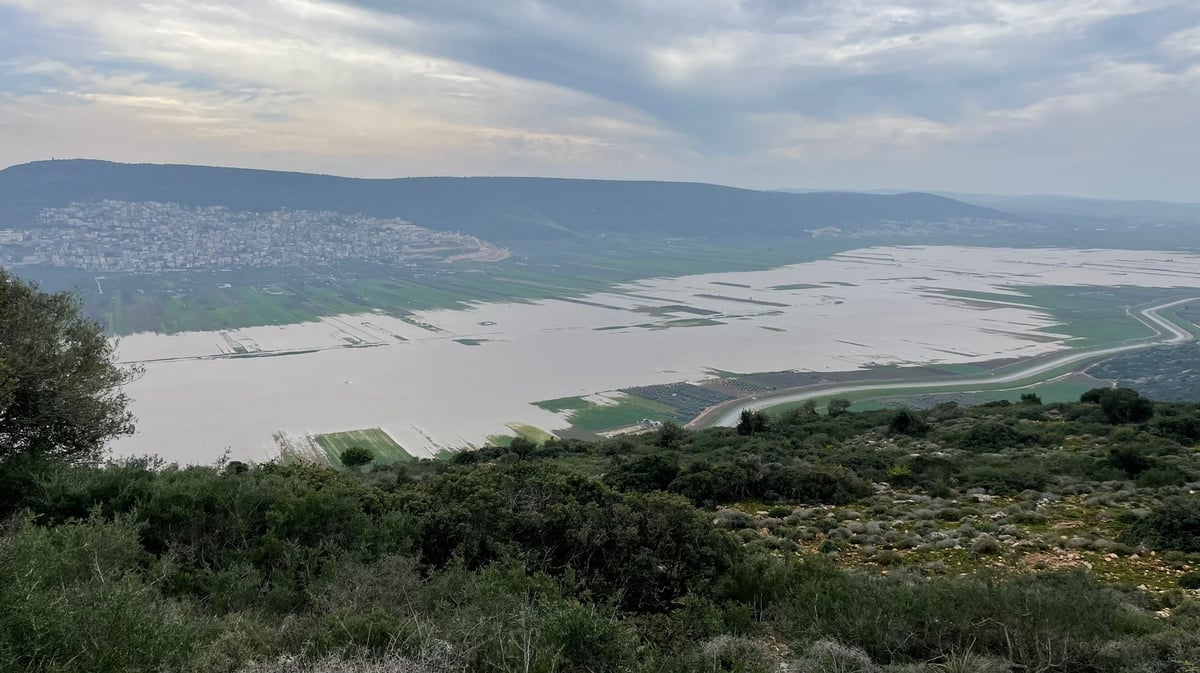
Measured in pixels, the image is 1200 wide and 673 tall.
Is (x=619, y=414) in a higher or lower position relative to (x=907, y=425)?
lower

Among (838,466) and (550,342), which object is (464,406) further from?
(838,466)

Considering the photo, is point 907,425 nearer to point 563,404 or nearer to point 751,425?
point 751,425

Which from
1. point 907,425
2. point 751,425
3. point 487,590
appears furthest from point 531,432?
point 487,590

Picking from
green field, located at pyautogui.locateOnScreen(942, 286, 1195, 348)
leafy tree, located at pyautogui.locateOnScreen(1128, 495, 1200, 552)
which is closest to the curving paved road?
green field, located at pyautogui.locateOnScreen(942, 286, 1195, 348)

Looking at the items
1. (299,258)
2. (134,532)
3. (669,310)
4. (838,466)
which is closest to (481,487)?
(134,532)

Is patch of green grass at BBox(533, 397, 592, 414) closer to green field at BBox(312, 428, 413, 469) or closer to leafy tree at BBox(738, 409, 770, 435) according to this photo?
green field at BBox(312, 428, 413, 469)
